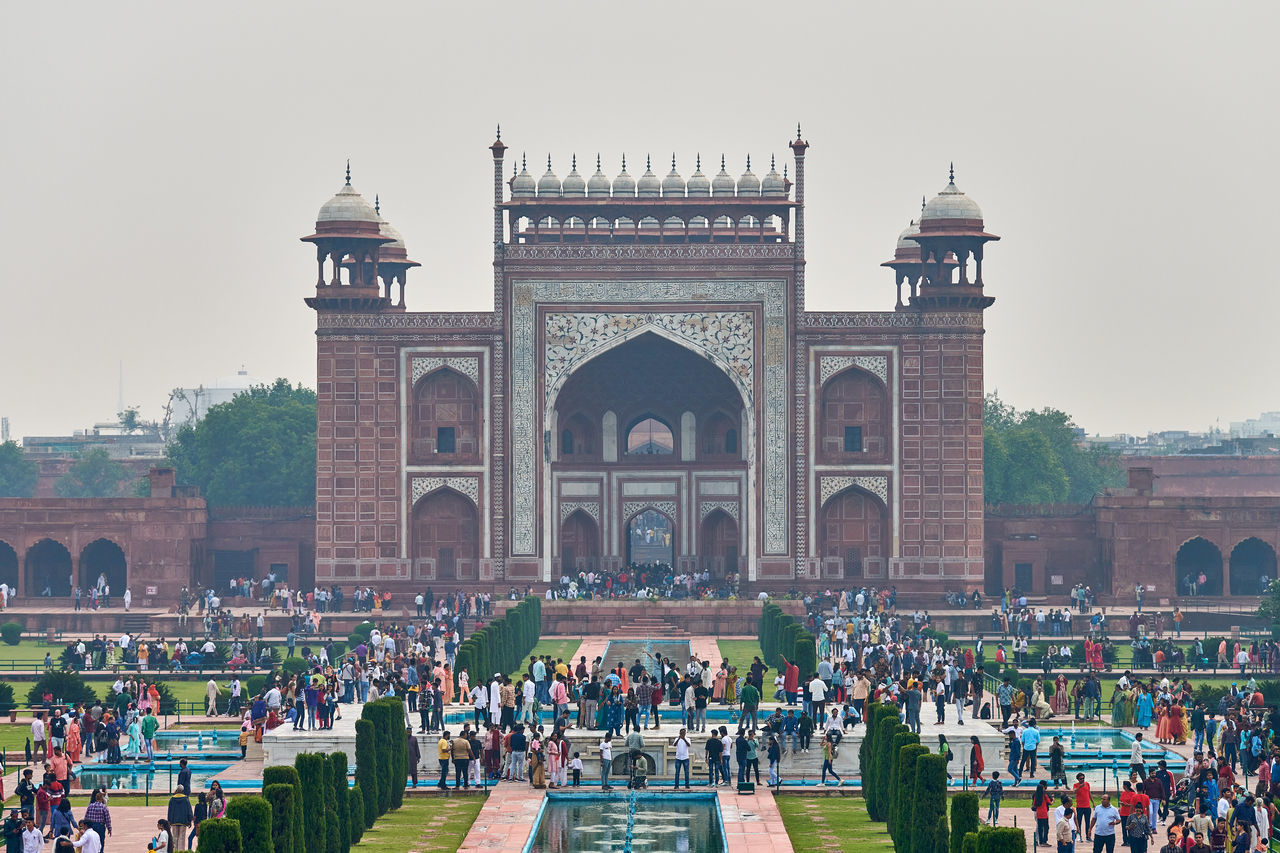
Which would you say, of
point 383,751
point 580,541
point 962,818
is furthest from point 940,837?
point 580,541

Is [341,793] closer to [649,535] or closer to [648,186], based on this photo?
[648,186]

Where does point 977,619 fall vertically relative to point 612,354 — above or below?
below

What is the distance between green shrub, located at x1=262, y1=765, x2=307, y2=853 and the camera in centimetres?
1917

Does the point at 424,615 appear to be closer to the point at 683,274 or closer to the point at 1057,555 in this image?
the point at 683,274

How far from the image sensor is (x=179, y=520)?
165 feet

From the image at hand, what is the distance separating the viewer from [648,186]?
49.4 meters

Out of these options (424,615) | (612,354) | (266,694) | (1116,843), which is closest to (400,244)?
(612,354)

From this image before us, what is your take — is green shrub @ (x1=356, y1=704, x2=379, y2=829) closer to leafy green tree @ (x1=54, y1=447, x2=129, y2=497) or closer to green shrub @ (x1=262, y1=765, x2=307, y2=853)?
green shrub @ (x1=262, y1=765, x2=307, y2=853)

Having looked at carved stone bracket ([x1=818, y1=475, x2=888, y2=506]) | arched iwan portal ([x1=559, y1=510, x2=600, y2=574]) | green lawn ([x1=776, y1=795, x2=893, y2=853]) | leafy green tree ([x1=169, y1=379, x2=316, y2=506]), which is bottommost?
green lawn ([x1=776, y1=795, x2=893, y2=853])

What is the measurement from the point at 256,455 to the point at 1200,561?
26.9 metres

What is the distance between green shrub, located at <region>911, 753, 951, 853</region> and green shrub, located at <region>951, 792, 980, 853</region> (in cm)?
104

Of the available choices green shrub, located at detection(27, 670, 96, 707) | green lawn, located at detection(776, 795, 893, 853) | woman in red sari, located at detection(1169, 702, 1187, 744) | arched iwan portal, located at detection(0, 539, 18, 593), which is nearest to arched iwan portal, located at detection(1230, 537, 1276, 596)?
woman in red sari, located at detection(1169, 702, 1187, 744)

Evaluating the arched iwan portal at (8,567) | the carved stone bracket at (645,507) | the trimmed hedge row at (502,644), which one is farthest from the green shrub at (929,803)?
the arched iwan portal at (8,567)

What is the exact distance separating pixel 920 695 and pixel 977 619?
1861 centimetres
